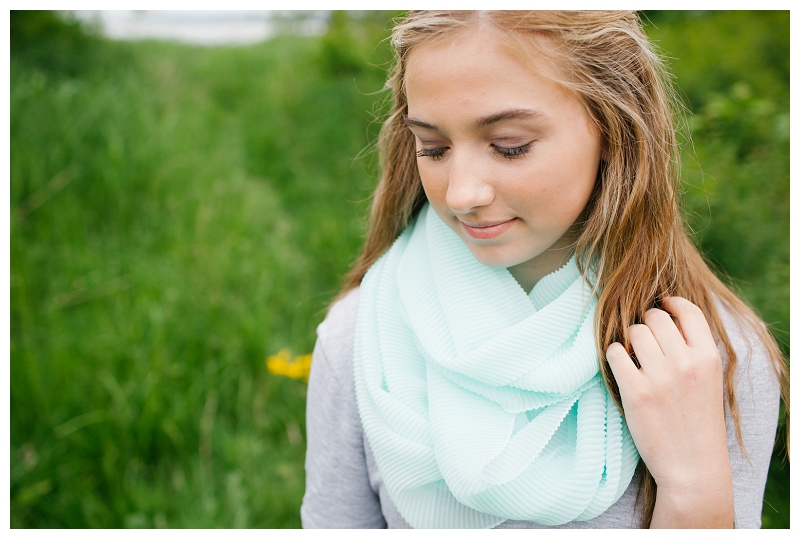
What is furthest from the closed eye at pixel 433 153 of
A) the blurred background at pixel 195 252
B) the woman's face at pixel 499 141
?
the blurred background at pixel 195 252

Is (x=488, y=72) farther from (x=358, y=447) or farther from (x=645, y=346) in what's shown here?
(x=358, y=447)

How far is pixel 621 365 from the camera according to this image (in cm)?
103

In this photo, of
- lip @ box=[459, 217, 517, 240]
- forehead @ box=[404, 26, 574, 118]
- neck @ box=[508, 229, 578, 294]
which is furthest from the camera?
neck @ box=[508, 229, 578, 294]

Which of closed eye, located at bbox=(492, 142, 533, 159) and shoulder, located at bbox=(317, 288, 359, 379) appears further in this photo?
shoulder, located at bbox=(317, 288, 359, 379)

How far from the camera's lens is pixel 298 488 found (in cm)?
217

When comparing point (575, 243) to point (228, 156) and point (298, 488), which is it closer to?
point (298, 488)

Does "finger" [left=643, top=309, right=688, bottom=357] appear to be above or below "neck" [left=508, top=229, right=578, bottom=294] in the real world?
below

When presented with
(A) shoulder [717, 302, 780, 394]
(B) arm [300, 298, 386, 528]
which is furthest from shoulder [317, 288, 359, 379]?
(A) shoulder [717, 302, 780, 394]

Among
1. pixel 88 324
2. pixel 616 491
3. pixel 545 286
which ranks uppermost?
pixel 545 286

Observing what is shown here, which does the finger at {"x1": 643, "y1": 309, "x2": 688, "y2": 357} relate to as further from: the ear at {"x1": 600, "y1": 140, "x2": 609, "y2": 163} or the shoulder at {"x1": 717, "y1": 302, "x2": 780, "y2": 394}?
the ear at {"x1": 600, "y1": 140, "x2": 609, "y2": 163}

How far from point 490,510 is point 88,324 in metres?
2.17

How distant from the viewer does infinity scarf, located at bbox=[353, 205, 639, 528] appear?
3.48 feet

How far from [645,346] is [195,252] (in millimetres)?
2602
